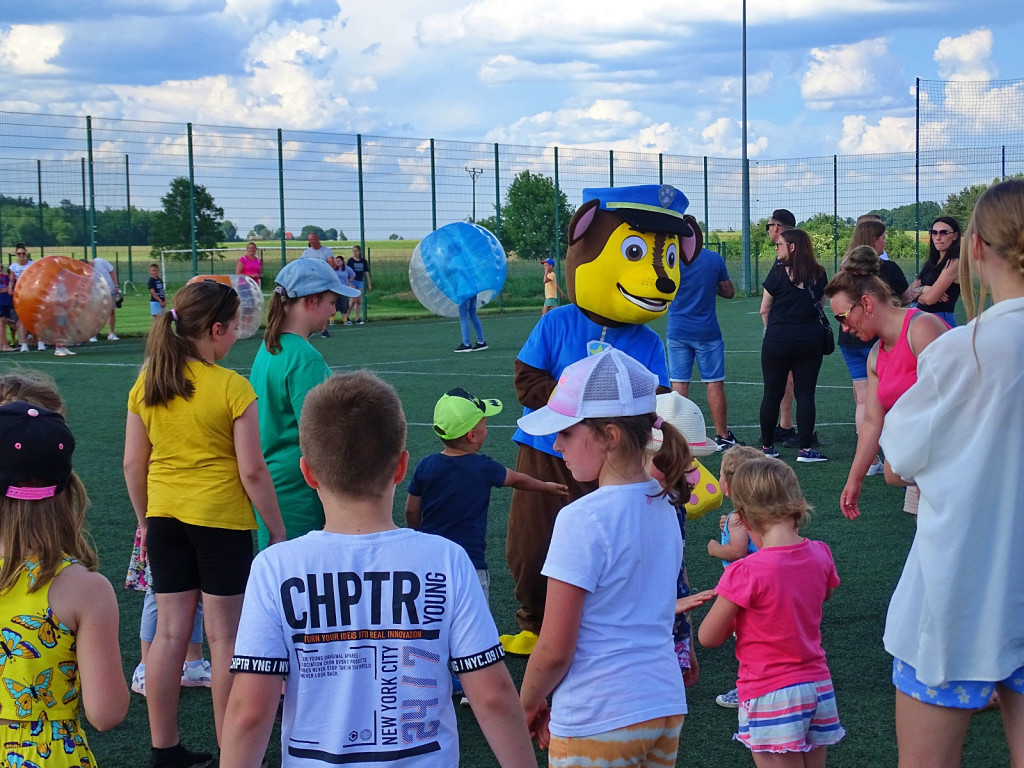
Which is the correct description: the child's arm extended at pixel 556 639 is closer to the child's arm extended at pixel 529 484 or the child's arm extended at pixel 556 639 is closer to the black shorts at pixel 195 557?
the black shorts at pixel 195 557

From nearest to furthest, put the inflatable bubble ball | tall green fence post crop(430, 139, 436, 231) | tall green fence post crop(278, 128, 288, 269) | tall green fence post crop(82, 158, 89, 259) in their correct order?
the inflatable bubble ball
tall green fence post crop(82, 158, 89, 259)
tall green fence post crop(278, 128, 288, 269)
tall green fence post crop(430, 139, 436, 231)

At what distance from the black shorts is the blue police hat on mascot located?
236 centimetres

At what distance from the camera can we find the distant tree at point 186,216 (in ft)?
73.5

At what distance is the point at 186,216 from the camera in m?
22.5

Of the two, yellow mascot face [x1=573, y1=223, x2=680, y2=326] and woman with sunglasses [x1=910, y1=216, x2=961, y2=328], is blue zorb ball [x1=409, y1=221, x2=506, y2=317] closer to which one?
woman with sunglasses [x1=910, y1=216, x2=961, y2=328]

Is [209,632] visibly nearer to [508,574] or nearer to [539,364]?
[539,364]

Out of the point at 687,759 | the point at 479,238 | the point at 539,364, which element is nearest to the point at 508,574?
the point at 539,364

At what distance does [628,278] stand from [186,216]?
19.4 m

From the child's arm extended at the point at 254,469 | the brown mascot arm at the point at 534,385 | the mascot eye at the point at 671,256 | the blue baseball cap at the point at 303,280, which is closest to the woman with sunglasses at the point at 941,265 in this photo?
the mascot eye at the point at 671,256

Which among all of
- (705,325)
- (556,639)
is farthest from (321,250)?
(556,639)

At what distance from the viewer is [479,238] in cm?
1831

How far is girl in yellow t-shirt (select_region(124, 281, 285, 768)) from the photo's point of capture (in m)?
3.65

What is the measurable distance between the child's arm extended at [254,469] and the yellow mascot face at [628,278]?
5.96ft

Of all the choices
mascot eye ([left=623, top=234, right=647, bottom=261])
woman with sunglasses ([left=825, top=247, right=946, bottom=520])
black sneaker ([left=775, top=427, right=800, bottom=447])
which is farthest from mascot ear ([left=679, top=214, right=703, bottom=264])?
black sneaker ([left=775, top=427, right=800, bottom=447])
